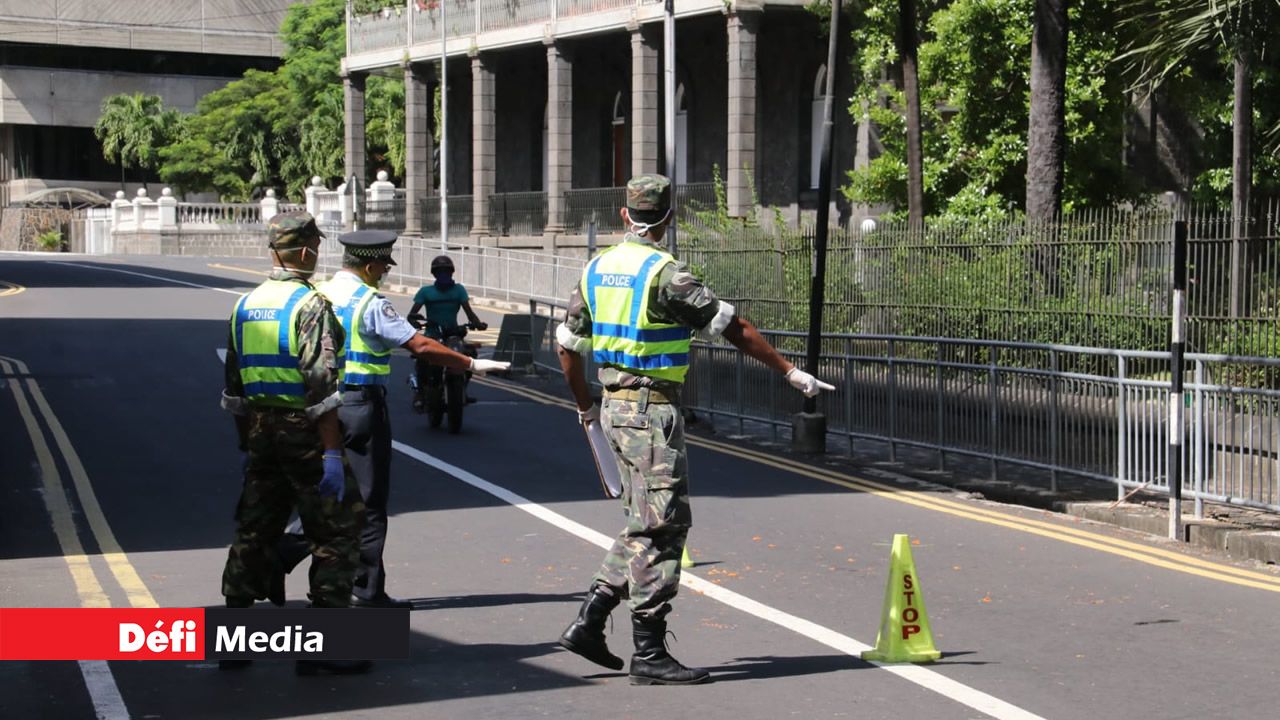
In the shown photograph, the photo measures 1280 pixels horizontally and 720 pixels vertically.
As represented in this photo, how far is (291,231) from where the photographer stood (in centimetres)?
820

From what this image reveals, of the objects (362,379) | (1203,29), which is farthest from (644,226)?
(1203,29)

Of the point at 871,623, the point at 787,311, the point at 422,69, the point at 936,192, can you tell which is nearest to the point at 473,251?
the point at 422,69

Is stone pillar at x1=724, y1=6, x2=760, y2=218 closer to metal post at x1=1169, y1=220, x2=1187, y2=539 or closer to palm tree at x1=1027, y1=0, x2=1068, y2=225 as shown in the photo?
palm tree at x1=1027, y1=0, x2=1068, y2=225

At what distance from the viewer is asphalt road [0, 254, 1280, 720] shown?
26.1 feet

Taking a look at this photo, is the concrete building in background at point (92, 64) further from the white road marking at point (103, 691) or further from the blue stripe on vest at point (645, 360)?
the blue stripe on vest at point (645, 360)

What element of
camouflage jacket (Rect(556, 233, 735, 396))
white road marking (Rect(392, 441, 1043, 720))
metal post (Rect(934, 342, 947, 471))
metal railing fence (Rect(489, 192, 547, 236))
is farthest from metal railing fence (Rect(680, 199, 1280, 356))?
metal railing fence (Rect(489, 192, 547, 236))

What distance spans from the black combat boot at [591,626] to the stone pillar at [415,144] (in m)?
46.6

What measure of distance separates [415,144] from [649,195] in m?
46.7

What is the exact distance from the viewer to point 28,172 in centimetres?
9112

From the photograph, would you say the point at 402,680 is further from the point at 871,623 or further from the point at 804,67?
the point at 804,67

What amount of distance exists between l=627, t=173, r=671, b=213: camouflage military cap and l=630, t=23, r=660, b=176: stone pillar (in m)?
35.8

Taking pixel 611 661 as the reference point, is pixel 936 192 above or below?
above

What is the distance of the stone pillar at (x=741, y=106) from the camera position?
1619 inches

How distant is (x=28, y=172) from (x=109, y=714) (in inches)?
3495
